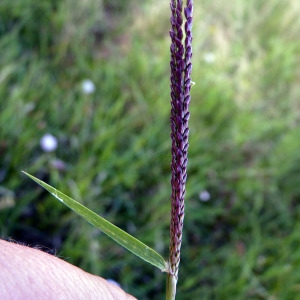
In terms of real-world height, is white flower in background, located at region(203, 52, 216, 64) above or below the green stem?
above

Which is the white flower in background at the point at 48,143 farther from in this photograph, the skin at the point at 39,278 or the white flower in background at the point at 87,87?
the skin at the point at 39,278

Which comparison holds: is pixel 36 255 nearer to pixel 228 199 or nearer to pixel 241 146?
pixel 228 199

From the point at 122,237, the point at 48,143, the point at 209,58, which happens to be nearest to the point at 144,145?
the point at 48,143

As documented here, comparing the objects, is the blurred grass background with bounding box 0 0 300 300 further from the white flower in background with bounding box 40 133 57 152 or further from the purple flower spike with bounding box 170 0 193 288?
the purple flower spike with bounding box 170 0 193 288

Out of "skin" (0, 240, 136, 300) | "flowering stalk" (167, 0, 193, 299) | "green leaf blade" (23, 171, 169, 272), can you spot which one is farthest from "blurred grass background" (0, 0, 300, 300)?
"flowering stalk" (167, 0, 193, 299)

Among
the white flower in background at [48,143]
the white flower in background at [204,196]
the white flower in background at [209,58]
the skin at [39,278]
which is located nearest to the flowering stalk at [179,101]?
the skin at [39,278]

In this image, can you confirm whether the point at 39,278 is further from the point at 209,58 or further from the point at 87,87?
the point at 209,58
